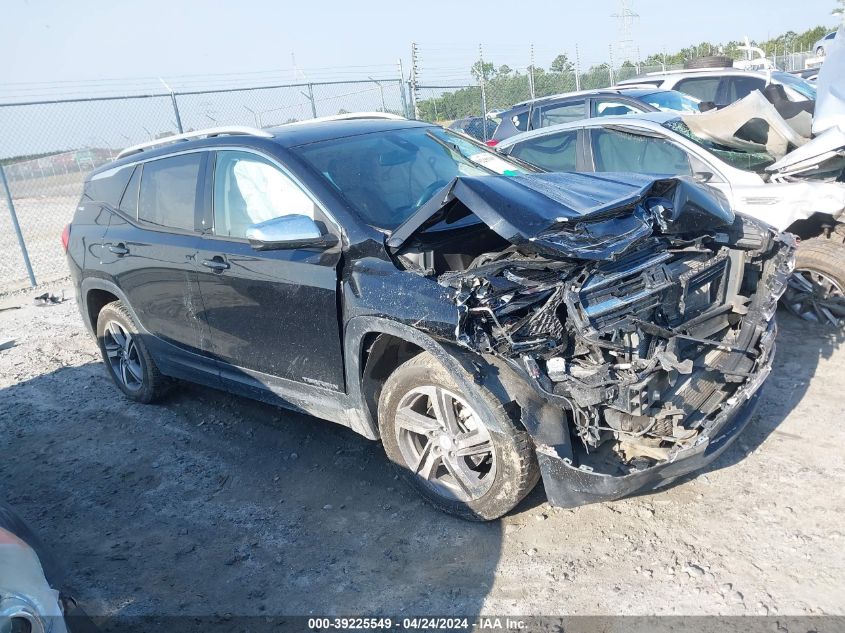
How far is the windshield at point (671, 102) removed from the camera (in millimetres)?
9008

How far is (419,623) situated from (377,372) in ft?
4.25

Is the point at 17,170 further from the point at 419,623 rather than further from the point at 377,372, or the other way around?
the point at 419,623

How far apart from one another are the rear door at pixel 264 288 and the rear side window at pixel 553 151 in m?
3.51

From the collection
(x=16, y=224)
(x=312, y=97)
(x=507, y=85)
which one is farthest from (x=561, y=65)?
(x=16, y=224)

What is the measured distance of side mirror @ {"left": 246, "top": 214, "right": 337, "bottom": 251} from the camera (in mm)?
3668

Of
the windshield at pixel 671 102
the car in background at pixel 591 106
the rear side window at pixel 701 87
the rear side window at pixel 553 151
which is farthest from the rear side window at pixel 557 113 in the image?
the rear side window at pixel 701 87

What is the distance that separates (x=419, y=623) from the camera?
3033 mm

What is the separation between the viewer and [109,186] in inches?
216

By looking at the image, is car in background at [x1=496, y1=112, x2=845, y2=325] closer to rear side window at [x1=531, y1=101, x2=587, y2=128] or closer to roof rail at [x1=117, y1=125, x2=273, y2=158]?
roof rail at [x1=117, y1=125, x2=273, y2=158]

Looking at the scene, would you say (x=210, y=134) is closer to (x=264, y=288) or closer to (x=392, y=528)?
(x=264, y=288)

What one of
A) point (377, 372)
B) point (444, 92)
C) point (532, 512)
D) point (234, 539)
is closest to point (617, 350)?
point (532, 512)

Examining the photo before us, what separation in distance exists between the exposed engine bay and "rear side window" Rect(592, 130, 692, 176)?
2.76 metres

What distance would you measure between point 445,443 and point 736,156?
4210mm

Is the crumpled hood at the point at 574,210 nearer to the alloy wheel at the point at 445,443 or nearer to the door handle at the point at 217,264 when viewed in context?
the alloy wheel at the point at 445,443
